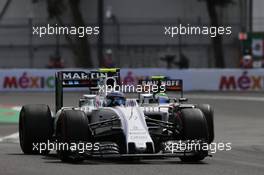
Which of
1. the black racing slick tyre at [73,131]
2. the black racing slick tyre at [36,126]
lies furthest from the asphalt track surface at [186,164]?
the black racing slick tyre at [36,126]

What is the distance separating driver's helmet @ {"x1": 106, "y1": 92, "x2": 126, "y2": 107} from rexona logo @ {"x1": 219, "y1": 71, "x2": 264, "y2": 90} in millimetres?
20822

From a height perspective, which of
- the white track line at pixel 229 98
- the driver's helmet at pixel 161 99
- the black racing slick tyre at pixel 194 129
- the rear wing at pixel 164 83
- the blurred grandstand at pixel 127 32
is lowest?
the black racing slick tyre at pixel 194 129

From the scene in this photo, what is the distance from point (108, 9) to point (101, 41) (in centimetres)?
157

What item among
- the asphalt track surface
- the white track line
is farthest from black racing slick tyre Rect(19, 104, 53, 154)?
the white track line

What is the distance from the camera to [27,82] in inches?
1351

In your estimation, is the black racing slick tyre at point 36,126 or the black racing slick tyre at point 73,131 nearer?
the black racing slick tyre at point 73,131

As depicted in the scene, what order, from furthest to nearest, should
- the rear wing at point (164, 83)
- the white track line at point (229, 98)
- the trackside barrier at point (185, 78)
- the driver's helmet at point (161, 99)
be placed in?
the trackside barrier at point (185, 78) → the white track line at point (229, 98) → the rear wing at point (164, 83) → the driver's helmet at point (161, 99)

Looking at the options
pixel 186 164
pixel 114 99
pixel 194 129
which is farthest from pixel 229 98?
pixel 186 164

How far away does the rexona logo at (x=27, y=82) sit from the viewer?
34094 millimetres

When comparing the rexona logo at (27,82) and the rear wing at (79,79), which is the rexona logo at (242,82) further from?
the rear wing at (79,79)

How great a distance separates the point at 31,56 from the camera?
44000 mm

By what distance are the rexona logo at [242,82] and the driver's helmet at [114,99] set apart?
20822 millimetres

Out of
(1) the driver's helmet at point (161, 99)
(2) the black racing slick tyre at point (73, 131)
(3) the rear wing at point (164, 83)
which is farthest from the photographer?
(3) the rear wing at point (164, 83)

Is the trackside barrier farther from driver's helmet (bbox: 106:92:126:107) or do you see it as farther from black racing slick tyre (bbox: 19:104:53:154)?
driver's helmet (bbox: 106:92:126:107)
